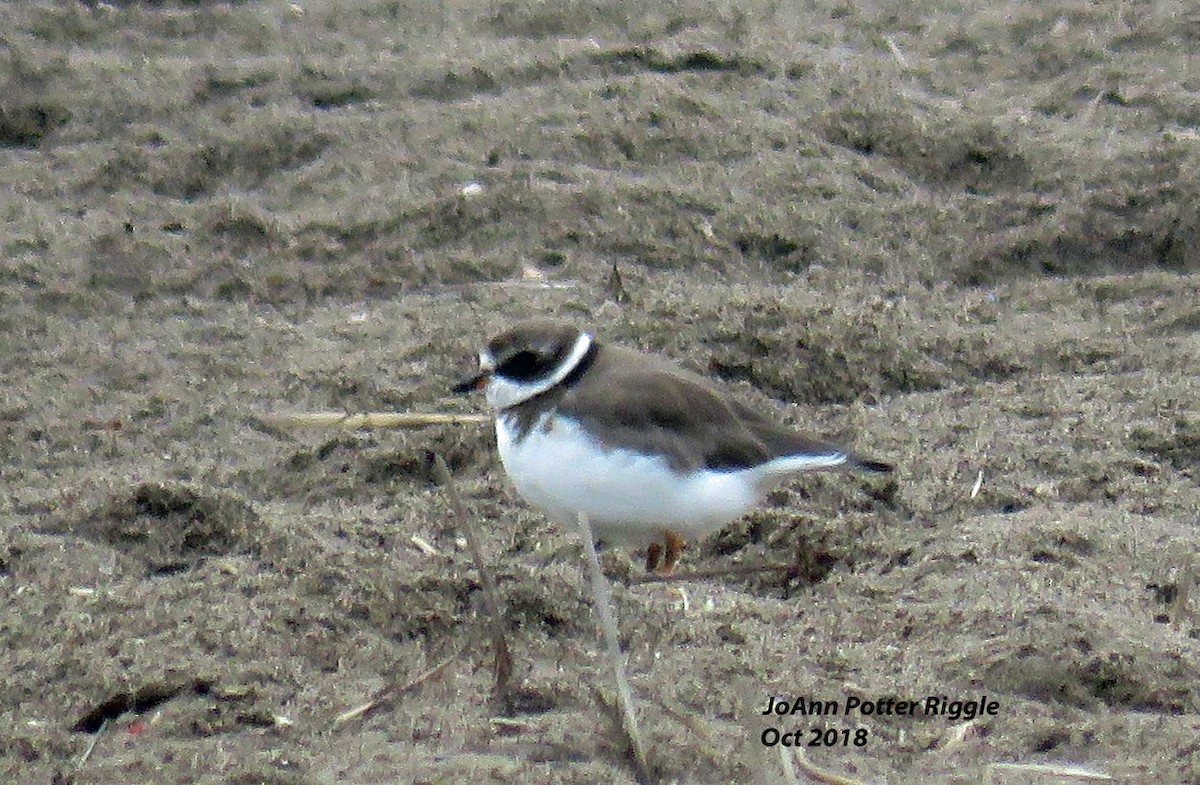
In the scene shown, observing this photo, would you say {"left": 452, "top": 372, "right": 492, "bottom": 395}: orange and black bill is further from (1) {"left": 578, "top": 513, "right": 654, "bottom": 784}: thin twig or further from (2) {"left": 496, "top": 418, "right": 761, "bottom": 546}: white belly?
(1) {"left": 578, "top": 513, "right": 654, "bottom": 784}: thin twig

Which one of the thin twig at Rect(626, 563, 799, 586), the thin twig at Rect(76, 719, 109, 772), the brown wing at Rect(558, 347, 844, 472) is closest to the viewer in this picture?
the thin twig at Rect(76, 719, 109, 772)

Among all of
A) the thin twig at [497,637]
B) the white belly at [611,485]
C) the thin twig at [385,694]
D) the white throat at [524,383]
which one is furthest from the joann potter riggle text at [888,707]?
the white throat at [524,383]

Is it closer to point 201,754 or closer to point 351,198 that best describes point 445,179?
point 351,198

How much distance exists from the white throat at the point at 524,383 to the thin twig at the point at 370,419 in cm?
51

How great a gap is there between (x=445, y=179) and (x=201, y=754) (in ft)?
12.2

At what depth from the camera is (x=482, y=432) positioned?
18.7 feet

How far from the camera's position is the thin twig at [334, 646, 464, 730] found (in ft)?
12.8

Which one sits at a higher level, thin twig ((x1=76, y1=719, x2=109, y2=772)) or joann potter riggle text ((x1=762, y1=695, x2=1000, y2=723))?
joann potter riggle text ((x1=762, y1=695, x2=1000, y2=723))

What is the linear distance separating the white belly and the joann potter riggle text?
99cm

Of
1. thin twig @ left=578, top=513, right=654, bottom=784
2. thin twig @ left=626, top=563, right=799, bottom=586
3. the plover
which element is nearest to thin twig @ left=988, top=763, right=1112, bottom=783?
thin twig @ left=578, top=513, right=654, bottom=784

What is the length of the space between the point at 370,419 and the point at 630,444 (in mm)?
1148

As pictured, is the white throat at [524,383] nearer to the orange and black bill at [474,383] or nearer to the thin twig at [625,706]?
the orange and black bill at [474,383]

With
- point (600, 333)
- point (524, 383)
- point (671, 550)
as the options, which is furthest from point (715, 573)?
point (600, 333)

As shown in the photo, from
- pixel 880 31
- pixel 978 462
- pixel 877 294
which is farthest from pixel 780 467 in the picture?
pixel 880 31
